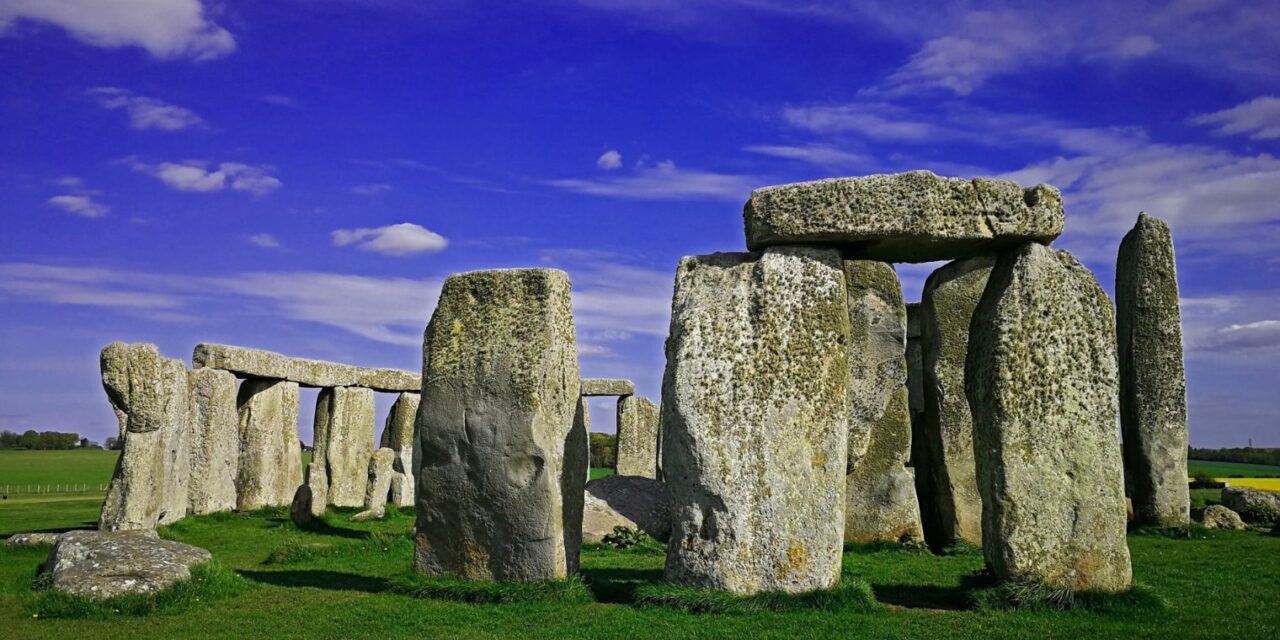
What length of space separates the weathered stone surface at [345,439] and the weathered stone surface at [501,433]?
12805mm

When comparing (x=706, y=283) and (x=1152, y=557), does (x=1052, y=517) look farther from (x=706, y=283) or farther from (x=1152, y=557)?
(x=1152, y=557)

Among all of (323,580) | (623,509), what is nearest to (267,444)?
(623,509)

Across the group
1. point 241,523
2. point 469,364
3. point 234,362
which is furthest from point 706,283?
point 234,362

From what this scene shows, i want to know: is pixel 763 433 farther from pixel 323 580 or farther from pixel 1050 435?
pixel 323 580

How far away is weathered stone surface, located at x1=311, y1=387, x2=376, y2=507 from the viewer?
22.3 m

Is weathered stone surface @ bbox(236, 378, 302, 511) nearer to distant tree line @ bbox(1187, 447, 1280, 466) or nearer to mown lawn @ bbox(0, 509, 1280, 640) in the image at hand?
mown lawn @ bbox(0, 509, 1280, 640)

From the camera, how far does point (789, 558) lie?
28.1 feet

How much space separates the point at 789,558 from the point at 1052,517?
6.92ft

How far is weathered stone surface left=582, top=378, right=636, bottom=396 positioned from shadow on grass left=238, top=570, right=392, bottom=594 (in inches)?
598

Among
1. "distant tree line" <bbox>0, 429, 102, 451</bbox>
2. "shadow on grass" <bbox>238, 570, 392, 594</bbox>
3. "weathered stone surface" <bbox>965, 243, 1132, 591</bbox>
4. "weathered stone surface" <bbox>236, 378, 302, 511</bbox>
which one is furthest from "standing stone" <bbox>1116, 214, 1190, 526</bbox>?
"distant tree line" <bbox>0, 429, 102, 451</bbox>

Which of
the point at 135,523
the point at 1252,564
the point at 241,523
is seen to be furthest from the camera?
the point at 241,523

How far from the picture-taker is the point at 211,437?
741 inches

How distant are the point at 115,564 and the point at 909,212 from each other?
294 inches

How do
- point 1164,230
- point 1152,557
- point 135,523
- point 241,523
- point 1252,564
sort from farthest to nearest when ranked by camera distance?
point 241,523 < point 1164,230 < point 135,523 < point 1152,557 < point 1252,564
